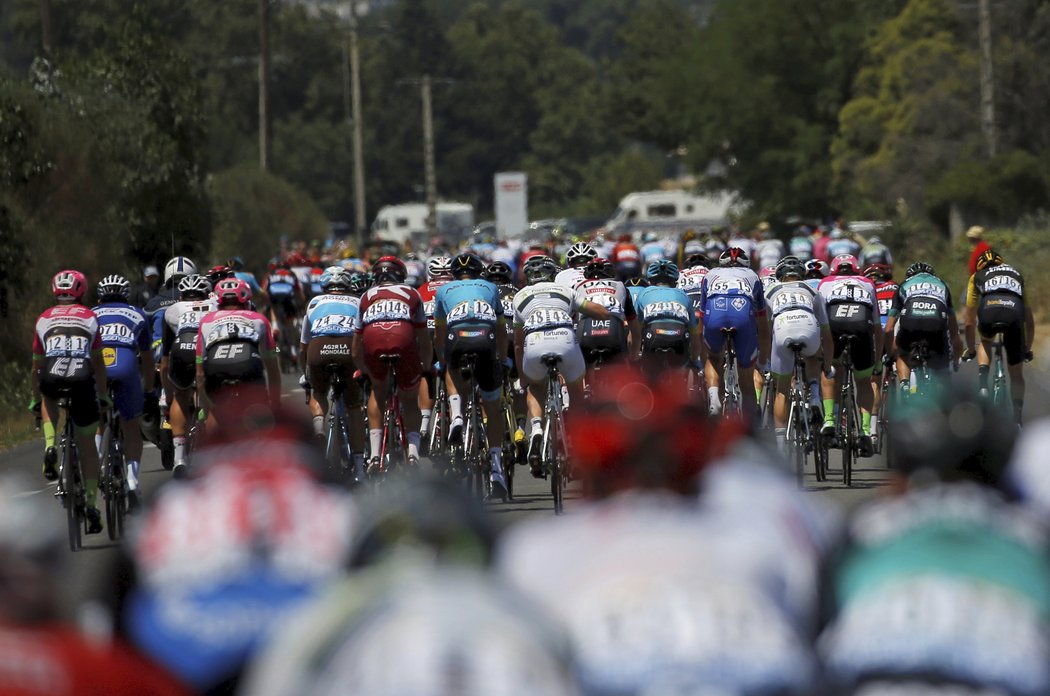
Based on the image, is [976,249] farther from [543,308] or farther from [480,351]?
[480,351]

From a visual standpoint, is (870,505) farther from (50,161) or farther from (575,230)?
(575,230)

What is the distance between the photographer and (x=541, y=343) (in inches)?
613

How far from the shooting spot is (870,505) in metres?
5.01

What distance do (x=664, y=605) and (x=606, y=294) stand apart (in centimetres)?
1250

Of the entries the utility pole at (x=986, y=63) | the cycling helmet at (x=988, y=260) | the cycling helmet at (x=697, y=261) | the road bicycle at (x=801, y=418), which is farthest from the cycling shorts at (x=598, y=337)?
the utility pole at (x=986, y=63)

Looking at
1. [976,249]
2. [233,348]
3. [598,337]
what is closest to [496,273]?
[598,337]

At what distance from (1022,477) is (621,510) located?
5.49 ft

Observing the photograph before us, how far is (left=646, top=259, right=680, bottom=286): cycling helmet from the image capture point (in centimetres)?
1770

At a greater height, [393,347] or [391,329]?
[391,329]

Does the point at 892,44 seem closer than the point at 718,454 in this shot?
No

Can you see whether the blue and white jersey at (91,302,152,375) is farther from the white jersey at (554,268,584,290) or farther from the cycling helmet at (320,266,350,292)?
the white jersey at (554,268,584,290)

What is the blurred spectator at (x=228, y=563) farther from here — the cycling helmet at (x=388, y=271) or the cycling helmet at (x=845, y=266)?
the cycling helmet at (x=845, y=266)

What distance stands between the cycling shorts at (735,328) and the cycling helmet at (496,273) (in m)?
1.63

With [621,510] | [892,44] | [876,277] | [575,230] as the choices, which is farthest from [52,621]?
[575,230]
